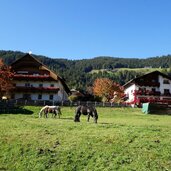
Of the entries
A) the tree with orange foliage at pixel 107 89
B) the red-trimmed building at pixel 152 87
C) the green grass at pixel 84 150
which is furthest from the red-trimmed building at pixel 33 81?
the green grass at pixel 84 150

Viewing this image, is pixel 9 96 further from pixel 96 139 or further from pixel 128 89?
pixel 96 139

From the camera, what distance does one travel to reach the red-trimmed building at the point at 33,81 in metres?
87.2

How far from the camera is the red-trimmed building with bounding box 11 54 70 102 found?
8719 centimetres

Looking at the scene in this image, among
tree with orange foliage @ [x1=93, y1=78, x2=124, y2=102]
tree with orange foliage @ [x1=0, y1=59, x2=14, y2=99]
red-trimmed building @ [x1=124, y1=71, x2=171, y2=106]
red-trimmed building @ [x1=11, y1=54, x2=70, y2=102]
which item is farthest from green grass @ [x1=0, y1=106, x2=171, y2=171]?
tree with orange foliage @ [x1=93, y1=78, x2=124, y2=102]

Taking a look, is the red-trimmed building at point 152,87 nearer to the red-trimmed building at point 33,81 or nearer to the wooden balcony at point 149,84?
the wooden balcony at point 149,84

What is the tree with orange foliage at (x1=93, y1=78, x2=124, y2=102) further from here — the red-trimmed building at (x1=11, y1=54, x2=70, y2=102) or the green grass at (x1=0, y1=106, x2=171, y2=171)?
the green grass at (x1=0, y1=106, x2=171, y2=171)

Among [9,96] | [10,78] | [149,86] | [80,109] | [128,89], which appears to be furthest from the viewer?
[128,89]

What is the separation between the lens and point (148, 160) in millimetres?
21672

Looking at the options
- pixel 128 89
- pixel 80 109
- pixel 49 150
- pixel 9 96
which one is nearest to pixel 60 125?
pixel 80 109

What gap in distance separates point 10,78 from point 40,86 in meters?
9.67

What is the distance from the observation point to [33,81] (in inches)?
3504

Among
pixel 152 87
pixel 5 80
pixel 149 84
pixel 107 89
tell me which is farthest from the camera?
pixel 107 89

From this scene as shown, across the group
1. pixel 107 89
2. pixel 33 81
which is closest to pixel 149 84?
pixel 107 89

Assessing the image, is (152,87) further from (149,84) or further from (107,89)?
(107,89)
